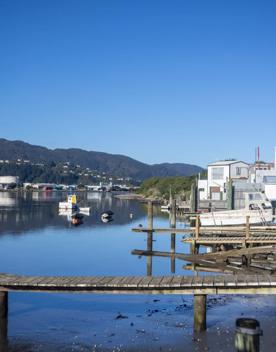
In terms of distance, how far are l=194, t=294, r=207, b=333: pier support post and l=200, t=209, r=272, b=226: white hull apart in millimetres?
30300

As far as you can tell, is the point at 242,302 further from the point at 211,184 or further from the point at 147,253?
the point at 211,184

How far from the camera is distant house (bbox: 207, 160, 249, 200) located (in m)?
78.2

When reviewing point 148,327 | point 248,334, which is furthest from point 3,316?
point 248,334

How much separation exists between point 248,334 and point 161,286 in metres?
10.4

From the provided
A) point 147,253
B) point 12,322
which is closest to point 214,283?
point 12,322

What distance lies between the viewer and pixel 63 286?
17.5 meters

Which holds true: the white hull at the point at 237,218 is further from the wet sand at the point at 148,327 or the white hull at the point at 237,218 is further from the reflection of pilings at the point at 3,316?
the reflection of pilings at the point at 3,316

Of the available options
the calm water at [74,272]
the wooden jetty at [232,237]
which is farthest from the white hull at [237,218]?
the wooden jetty at [232,237]

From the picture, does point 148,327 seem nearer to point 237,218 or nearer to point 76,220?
point 237,218

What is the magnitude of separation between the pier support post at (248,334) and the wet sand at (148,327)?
981 centimetres

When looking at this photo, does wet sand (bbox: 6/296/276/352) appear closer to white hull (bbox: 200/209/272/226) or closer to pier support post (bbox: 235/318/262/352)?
pier support post (bbox: 235/318/262/352)

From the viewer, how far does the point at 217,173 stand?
81438mm

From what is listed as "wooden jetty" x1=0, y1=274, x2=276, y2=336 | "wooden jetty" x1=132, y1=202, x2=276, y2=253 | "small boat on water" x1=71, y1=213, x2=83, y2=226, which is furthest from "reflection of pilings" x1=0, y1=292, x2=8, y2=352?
"small boat on water" x1=71, y1=213, x2=83, y2=226

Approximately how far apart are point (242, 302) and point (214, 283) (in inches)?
259
